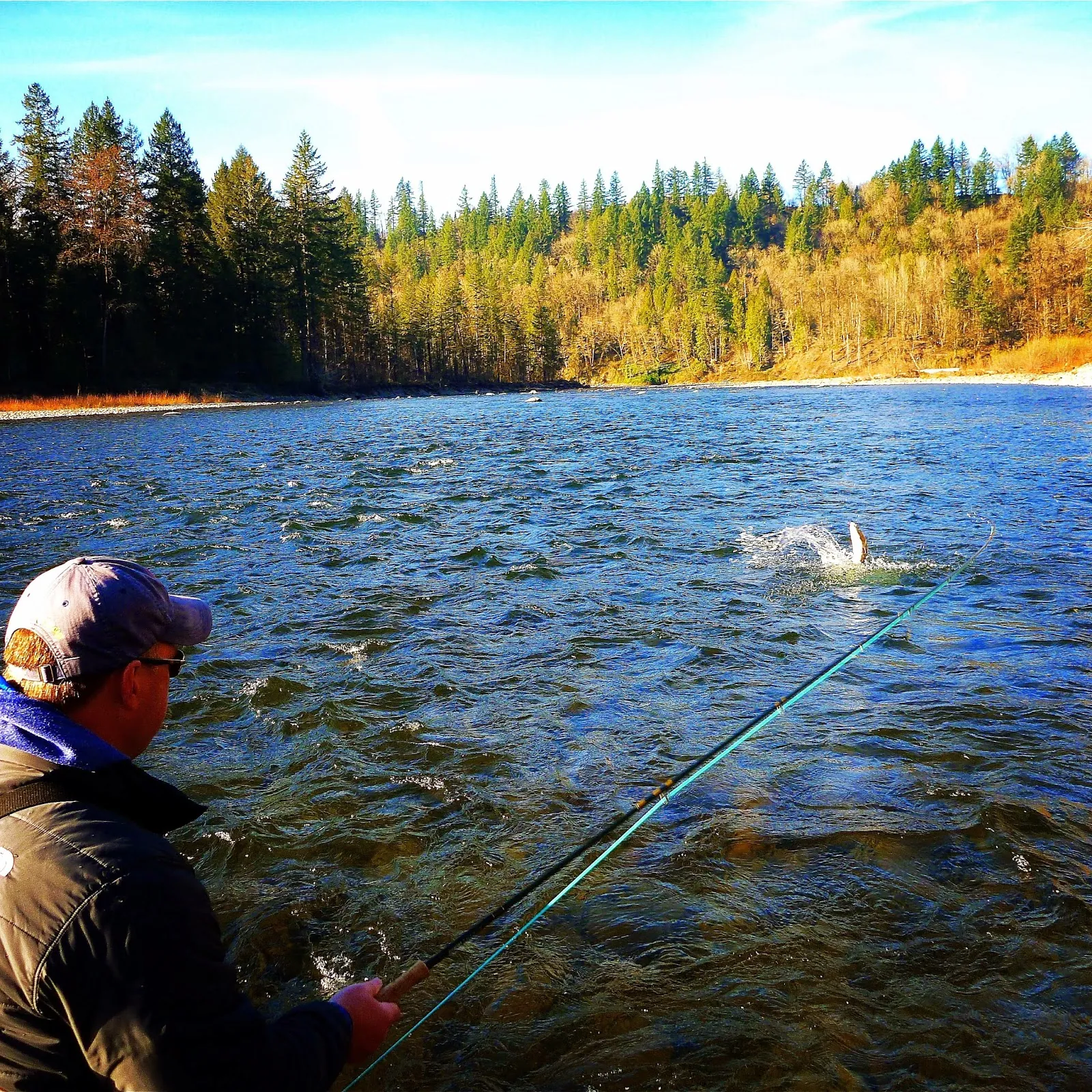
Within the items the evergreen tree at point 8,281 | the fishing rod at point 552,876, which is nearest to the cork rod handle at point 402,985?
the fishing rod at point 552,876

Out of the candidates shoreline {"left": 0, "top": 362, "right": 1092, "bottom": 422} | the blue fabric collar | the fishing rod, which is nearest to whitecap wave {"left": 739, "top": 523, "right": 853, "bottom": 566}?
the fishing rod

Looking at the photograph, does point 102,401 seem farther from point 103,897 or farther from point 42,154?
point 103,897

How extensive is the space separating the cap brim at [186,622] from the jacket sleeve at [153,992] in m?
0.67

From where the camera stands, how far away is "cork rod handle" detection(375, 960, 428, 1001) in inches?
112

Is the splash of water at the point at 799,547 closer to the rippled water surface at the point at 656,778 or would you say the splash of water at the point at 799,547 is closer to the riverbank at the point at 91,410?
the rippled water surface at the point at 656,778

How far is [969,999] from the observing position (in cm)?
392

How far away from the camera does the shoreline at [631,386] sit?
47500mm

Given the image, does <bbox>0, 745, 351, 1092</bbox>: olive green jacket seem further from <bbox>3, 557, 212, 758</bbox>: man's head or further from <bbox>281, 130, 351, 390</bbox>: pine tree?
<bbox>281, 130, 351, 390</bbox>: pine tree

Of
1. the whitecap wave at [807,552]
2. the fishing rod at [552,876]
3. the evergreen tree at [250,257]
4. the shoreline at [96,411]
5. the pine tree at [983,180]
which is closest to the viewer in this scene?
the fishing rod at [552,876]

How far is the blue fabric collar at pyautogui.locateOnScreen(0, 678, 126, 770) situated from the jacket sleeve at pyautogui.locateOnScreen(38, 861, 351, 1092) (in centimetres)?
33

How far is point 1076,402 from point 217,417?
139 feet

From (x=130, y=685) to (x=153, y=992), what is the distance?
0.80 meters

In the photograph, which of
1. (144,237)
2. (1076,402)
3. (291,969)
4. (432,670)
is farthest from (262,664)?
(144,237)

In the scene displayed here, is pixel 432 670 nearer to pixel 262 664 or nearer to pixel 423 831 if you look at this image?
pixel 262 664
